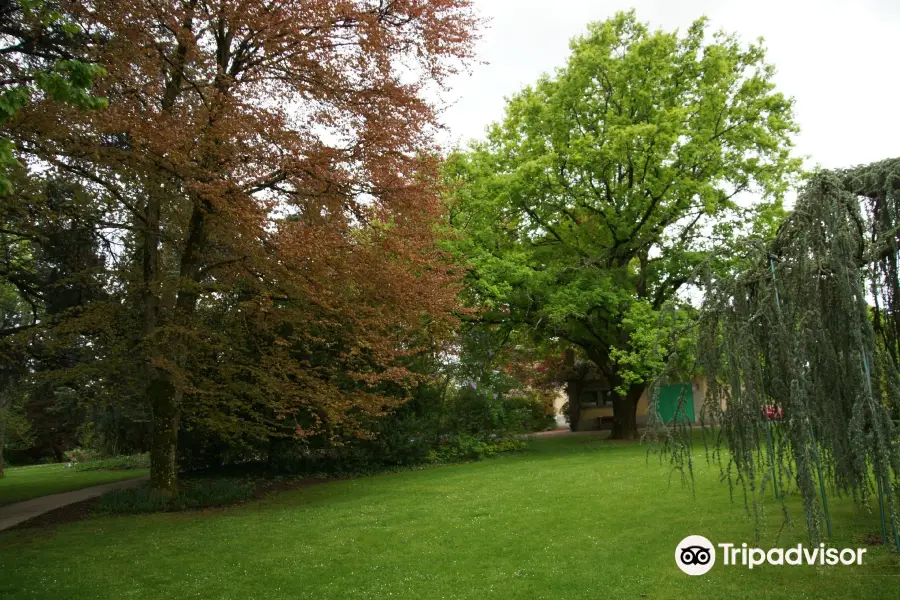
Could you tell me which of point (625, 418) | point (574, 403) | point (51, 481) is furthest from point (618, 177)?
point (51, 481)

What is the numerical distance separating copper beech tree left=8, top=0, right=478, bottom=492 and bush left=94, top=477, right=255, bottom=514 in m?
0.32

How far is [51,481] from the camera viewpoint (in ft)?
58.2

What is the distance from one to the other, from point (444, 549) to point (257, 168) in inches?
253

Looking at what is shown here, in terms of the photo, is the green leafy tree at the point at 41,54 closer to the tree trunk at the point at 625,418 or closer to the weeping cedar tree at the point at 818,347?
the weeping cedar tree at the point at 818,347

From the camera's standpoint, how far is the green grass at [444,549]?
5.69m

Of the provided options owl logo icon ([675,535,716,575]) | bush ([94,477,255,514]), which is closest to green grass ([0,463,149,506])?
bush ([94,477,255,514])

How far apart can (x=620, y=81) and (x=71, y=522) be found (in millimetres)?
17186

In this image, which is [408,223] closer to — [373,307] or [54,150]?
[373,307]

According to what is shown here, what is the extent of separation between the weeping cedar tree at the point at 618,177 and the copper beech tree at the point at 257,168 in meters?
6.45

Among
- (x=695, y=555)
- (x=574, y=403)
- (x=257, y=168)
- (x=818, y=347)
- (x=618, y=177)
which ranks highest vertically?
(x=618, y=177)

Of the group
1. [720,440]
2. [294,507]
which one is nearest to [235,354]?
[294,507]

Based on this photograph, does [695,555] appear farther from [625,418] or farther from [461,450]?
[625,418]

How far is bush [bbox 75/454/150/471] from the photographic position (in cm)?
2139

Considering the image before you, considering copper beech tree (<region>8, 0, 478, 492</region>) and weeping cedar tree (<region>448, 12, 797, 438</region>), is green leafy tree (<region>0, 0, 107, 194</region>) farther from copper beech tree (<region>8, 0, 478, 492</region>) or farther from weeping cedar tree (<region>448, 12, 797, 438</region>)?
weeping cedar tree (<region>448, 12, 797, 438</region>)
